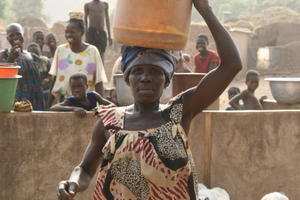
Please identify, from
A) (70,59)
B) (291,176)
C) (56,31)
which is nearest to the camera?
(291,176)

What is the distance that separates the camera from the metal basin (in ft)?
24.2

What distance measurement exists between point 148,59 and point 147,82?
0.09 m

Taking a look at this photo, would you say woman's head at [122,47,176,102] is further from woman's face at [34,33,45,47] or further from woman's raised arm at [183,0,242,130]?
woman's face at [34,33,45,47]

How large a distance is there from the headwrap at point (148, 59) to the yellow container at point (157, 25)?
0.03 m

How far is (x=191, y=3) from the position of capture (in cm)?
288

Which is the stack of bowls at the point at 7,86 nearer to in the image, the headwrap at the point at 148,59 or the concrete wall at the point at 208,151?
the concrete wall at the point at 208,151

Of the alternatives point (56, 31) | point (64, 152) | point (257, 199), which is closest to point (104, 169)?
point (64, 152)

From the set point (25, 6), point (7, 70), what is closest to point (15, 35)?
point (7, 70)

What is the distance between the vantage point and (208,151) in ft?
19.2

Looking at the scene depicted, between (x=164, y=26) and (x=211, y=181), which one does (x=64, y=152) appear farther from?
(x=164, y=26)

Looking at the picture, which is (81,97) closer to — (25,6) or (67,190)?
(67,190)

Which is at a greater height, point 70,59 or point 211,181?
point 70,59

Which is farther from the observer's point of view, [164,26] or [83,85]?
[83,85]

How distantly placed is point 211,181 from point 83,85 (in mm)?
1374
